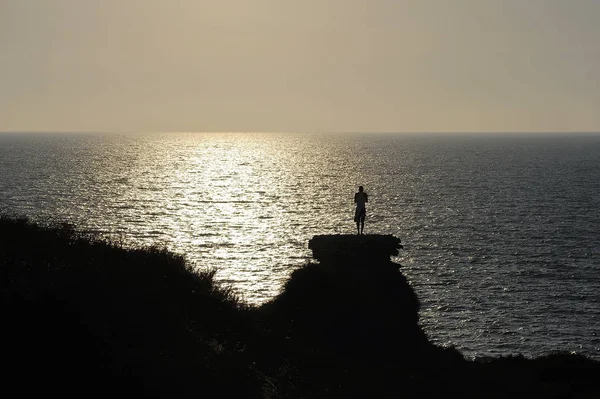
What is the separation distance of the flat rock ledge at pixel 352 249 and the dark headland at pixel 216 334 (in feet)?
0.17

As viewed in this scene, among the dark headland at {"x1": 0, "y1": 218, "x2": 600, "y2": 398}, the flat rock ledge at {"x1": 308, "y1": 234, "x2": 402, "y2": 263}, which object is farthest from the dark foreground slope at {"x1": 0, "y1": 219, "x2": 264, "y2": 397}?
the flat rock ledge at {"x1": 308, "y1": 234, "x2": 402, "y2": 263}

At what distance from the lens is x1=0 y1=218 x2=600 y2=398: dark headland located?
44.3 feet

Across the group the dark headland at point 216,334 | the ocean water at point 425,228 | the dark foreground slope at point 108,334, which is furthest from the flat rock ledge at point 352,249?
the ocean water at point 425,228

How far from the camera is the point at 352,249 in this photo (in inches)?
1198

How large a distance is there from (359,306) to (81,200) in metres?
87.3

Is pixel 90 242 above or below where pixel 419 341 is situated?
above

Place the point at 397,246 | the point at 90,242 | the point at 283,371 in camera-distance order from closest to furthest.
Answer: the point at 283,371 → the point at 90,242 → the point at 397,246

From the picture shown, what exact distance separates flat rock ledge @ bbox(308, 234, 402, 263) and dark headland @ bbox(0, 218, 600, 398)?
0.05m

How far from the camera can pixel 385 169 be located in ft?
626

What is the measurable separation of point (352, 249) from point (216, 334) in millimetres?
12931

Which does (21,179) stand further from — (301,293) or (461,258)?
(301,293)

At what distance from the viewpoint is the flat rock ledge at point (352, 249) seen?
3012 centimetres

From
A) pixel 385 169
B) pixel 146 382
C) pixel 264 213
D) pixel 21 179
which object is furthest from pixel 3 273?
pixel 385 169

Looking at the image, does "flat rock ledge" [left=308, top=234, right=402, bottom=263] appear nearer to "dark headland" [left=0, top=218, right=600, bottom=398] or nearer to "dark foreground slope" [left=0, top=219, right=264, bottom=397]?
"dark headland" [left=0, top=218, right=600, bottom=398]
